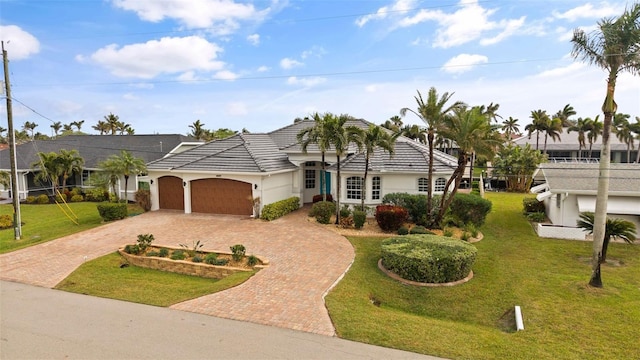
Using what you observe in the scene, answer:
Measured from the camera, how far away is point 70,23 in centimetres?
1739

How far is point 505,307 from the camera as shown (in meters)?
10.6

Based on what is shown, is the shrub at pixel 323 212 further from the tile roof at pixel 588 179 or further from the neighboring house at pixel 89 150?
the neighboring house at pixel 89 150

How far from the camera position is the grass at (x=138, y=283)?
10609 millimetres

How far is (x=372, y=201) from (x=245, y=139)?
967cm

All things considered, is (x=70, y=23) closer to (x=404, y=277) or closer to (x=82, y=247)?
(x=82, y=247)

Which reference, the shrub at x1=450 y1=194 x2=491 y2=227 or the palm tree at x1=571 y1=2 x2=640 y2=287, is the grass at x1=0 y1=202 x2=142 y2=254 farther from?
the palm tree at x1=571 y1=2 x2=640 y2=287

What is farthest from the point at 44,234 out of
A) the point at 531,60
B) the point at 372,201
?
the point at 531,60

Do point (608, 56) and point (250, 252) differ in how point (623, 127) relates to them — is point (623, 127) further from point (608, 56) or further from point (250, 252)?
point (250, 252)

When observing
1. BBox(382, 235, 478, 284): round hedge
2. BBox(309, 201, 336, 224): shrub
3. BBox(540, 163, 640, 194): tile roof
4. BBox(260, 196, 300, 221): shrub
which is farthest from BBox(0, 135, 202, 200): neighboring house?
BBox(540, 163, 640, 194): tile roof

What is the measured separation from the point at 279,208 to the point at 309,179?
5328 mm

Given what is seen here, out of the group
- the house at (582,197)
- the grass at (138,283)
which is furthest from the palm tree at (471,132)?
the grass at (138,283)

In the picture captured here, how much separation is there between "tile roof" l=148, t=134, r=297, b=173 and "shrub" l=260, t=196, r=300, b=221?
1.98m

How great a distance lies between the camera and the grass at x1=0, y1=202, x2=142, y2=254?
58.1 feet

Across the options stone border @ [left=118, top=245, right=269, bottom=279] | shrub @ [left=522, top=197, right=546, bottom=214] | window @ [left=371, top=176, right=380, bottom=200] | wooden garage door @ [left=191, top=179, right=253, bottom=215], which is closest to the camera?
stone border @ [left=118, top=245, right=269, bottom=279]
